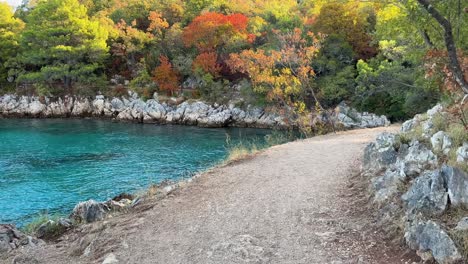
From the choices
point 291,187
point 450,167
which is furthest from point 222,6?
point 450,167

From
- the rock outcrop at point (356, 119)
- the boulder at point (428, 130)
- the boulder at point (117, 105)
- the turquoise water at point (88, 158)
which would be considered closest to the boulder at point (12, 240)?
the turquoise water at point (88, 158)

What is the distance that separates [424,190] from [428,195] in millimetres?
134

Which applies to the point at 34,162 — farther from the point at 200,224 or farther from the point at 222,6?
the point at 222,6

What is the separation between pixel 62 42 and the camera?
34.8 m

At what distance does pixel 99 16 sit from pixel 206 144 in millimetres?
24802

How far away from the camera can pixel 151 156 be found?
67.0ft

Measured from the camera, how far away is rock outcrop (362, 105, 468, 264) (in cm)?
545

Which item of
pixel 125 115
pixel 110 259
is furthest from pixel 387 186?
pixel 125 115

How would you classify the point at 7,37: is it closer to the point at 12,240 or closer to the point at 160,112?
the point at 160,112

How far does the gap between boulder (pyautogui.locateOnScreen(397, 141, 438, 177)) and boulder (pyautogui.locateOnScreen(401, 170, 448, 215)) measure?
573mm

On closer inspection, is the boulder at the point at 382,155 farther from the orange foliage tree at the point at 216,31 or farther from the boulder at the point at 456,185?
the orange foliage tree at the point at 216,31

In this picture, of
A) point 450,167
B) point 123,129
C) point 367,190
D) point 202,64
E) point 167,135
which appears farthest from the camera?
point 202,64

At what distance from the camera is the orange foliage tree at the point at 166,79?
3434 centimetres

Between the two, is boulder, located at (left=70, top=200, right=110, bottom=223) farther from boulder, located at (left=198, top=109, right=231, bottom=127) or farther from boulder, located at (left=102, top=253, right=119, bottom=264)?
boulder, located at (left=198, top=109, right=231, bottom=127)
